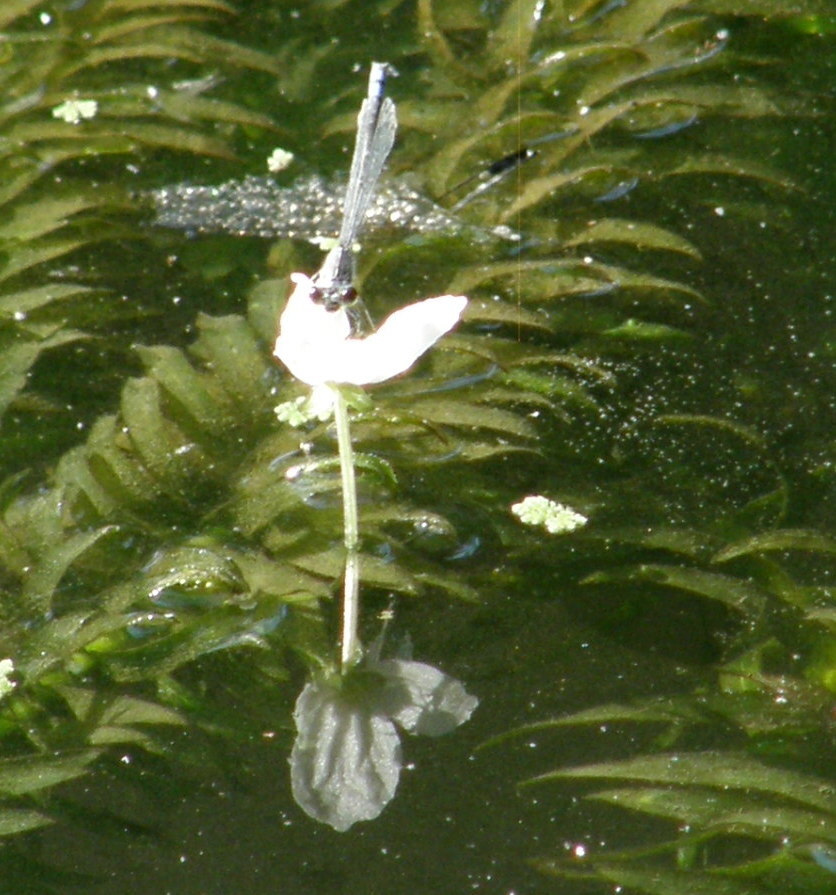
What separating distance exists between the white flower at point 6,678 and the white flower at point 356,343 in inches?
31.1

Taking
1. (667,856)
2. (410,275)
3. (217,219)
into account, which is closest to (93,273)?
(217,219)

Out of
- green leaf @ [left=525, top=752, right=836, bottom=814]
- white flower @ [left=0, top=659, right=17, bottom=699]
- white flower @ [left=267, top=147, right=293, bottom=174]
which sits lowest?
green leaf @ [left=525, top=752, right=836, bottom=814]

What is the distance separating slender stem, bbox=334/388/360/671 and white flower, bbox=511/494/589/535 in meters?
0.35

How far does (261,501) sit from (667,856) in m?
1.08

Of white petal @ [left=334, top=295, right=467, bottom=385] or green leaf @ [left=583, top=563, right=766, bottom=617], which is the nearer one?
white petal @ [left=334, top=295, right=467, bottom=385]

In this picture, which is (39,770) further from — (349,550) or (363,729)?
(349,550)

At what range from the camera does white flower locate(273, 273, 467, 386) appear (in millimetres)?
2066

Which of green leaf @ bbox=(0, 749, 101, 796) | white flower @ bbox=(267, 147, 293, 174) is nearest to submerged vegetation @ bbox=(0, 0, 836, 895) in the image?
green leaf @ bbox=(0, 749, 101, 796)

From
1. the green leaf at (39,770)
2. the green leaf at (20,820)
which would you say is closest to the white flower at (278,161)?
the green leaf at (39,770)

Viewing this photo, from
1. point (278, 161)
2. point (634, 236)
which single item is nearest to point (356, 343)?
point (634, 236)

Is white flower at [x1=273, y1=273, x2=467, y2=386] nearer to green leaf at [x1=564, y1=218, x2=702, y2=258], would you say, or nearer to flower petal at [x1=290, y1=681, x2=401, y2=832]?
flower petal at [x1=290, y1=681, x2=401, y2=832]

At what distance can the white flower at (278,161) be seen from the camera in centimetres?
377

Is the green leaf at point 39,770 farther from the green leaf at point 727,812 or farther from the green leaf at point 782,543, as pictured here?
the green leaf at point 782,543

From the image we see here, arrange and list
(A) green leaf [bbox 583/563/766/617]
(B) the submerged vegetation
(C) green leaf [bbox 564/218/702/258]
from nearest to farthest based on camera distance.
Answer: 1. (B) the submerged vegetation
2. (A) green leaf [bbox 583/563/766/617]
3. (C) green leaf [bbox 564/218/702/258]
